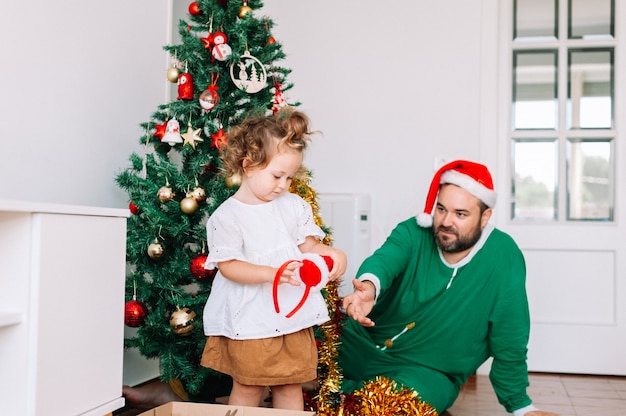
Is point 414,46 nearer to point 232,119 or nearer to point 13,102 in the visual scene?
point 232,119

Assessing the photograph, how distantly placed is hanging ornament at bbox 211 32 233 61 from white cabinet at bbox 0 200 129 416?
664mm

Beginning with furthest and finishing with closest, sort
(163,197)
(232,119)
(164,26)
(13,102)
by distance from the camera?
1. (164,26)
2. (232,119)
3. (163,197)
4. (13,102)

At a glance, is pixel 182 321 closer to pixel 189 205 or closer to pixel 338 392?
pixel 189 205

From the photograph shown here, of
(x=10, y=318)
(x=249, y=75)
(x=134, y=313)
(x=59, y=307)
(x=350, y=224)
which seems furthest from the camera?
(x=350, y=224)

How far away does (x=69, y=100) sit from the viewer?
2160 mm

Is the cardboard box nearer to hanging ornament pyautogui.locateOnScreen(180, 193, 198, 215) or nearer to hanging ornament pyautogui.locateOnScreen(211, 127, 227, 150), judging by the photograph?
hanging ornament pyautogui.locateOnScreen(180, 193, 198, 215)

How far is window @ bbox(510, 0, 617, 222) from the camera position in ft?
11.0

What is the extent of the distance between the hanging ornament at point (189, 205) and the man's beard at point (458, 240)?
852 mm

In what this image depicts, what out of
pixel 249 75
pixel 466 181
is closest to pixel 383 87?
pixel 466 181

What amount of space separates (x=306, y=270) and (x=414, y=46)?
213cm

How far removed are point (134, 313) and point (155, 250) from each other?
0.68 ft

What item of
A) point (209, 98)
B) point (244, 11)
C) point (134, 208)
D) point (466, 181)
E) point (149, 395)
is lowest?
point (149, 395)

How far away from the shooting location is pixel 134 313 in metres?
2.11

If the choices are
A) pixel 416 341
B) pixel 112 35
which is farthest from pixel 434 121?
pixel 112 35
